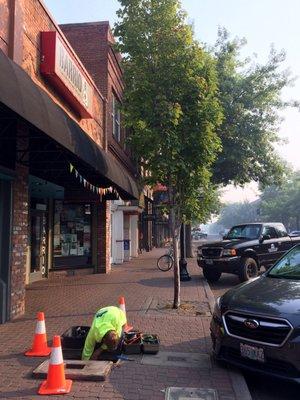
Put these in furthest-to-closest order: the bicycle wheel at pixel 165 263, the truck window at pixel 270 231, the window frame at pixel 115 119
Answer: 1. the window frame at pixel 115 119
2. the bicycle wheel at pixel 165 263
3. the truck window at pixel 270 231

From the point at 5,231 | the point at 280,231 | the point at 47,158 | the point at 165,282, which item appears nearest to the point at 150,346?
the point at 5,231

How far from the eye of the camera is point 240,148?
21859 millimetres

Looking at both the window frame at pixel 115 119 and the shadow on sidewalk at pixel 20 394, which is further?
the window frame at pixel 115 119

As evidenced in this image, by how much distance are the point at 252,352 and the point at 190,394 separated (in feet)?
2.64

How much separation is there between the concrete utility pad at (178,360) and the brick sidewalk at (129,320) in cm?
14

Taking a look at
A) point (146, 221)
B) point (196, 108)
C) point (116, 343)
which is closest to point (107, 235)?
point (196, 108)

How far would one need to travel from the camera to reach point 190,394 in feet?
15.0

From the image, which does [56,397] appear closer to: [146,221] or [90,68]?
[90,68]

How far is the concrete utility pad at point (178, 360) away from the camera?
558 centimetres

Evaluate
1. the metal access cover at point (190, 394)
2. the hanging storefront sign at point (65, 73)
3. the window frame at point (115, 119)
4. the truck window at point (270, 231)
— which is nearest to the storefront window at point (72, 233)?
the hanging storefront sign at point (65, 73)

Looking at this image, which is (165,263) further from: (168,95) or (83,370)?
(83,370)

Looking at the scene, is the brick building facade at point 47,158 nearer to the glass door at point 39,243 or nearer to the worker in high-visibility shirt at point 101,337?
the glass door at point 39,243

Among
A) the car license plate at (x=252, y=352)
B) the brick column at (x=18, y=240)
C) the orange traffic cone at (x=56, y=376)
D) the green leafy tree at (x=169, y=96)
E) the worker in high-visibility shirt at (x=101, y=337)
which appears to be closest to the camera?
the orange traffic cone at (x=56, y=376)

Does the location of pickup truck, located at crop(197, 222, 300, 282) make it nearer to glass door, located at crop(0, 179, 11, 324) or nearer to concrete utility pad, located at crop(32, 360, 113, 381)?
glass door, located at crop(0, 179, 11, 324)
